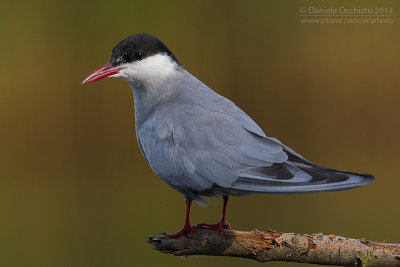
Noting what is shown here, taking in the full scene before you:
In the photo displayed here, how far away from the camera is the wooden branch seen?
3.31m

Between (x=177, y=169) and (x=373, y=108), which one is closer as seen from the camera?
(x=177, y=169)

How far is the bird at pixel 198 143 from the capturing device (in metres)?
3.22

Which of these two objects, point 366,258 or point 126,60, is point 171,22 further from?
point 366,258

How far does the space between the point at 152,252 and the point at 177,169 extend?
121 inches

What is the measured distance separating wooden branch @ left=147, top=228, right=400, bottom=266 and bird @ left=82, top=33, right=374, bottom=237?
7cm

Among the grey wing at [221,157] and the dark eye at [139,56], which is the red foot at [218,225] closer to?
the grey wing at [221,157]

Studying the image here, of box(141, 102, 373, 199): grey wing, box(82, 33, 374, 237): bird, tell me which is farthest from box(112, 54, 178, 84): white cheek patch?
box(141, 102, 373, 199): grey wing

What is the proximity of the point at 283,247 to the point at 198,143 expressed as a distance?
2.23 feet

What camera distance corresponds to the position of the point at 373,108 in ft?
31.0

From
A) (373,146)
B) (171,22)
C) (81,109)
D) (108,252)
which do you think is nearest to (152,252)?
(108,252)

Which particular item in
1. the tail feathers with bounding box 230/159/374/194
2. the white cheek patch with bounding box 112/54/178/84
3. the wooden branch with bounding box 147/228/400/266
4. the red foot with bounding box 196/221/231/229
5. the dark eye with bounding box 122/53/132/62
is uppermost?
the dark eye with bounding box 122/53/132/62

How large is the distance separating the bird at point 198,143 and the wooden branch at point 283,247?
2.9 inches

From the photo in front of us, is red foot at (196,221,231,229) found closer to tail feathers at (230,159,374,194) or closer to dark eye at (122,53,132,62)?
tail feathers at (230,159,374,194)

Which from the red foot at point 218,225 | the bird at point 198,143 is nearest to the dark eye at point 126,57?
the bird at point 198,143
